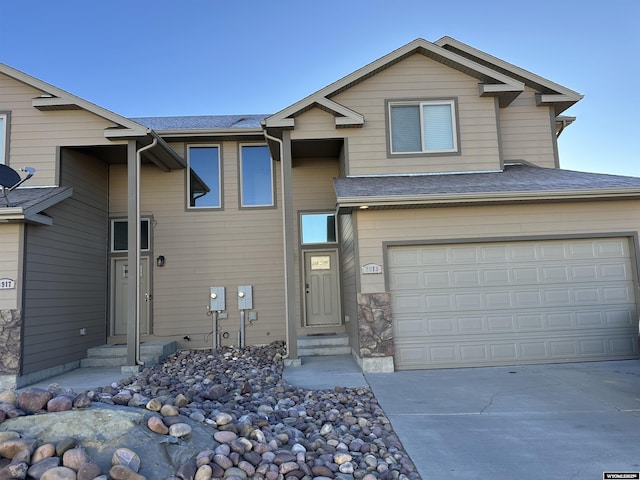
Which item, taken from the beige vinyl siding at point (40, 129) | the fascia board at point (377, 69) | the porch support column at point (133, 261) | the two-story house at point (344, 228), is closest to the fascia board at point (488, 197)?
the two-story house at point (344, 228)

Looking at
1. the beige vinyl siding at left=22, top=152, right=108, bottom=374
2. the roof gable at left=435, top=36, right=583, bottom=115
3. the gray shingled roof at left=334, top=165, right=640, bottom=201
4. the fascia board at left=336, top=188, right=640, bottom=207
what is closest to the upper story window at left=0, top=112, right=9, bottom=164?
the beige vinyl siding at left=22, top=152, right=108, bottom=374

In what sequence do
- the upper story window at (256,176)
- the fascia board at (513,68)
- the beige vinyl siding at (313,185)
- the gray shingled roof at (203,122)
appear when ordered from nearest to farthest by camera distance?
the fascia board at (513,68)
the beige vinyl siding at (313,185)
the upper story window at (256,176)
the gray shingled roof at (203,122)

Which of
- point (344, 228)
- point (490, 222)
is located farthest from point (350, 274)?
point (490, 222)

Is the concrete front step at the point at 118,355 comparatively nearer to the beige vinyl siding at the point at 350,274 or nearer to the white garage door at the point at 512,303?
the beige vinyl siding at the point at 350,274

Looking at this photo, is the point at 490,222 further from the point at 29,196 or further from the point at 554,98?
the point at 29,196

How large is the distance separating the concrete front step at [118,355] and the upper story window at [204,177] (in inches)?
121

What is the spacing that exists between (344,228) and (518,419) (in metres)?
4.94

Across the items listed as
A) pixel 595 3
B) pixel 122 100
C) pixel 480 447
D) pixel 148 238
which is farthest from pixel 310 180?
pixel 122 100

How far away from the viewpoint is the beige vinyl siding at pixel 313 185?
9.45 m

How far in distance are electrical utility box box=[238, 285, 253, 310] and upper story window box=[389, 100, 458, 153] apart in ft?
13.6

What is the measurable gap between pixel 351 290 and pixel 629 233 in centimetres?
459

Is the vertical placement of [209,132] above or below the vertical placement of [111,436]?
above

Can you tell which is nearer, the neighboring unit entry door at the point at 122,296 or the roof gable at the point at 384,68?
the roof gable at the point at 384,68

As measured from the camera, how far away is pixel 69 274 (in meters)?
7.96
